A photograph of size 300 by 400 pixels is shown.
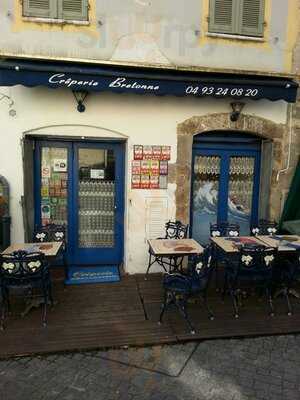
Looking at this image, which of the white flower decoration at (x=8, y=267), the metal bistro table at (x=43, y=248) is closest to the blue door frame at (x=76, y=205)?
the metal bistro table at (x=43, y=248)

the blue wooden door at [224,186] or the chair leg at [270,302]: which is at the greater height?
the blue wooden door at [224,186]

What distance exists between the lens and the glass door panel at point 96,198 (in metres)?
7.21

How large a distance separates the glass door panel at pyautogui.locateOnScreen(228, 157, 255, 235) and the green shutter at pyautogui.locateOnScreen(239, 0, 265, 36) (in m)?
2.45

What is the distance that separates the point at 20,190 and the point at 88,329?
2958mm

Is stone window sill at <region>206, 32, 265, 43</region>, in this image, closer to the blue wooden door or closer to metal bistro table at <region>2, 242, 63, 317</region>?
the blue wooden door

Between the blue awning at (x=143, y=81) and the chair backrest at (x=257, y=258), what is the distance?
9.50 ft

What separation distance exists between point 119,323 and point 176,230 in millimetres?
2360

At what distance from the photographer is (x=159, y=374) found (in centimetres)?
411

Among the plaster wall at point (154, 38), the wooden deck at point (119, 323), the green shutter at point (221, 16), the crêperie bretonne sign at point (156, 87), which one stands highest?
the green shutter at point (221, 16)

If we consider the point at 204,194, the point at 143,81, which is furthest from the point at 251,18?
the point at 204,194

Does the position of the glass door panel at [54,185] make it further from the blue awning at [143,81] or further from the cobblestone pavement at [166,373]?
the cobblestone pavement at [166,373]

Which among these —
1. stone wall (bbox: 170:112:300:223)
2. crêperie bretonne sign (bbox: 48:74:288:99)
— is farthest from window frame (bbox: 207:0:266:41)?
stone wall (bbox: 170:112:300:223)

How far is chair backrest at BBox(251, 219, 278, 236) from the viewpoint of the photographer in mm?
7051

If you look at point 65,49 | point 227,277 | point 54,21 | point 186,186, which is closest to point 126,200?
point 186,186
